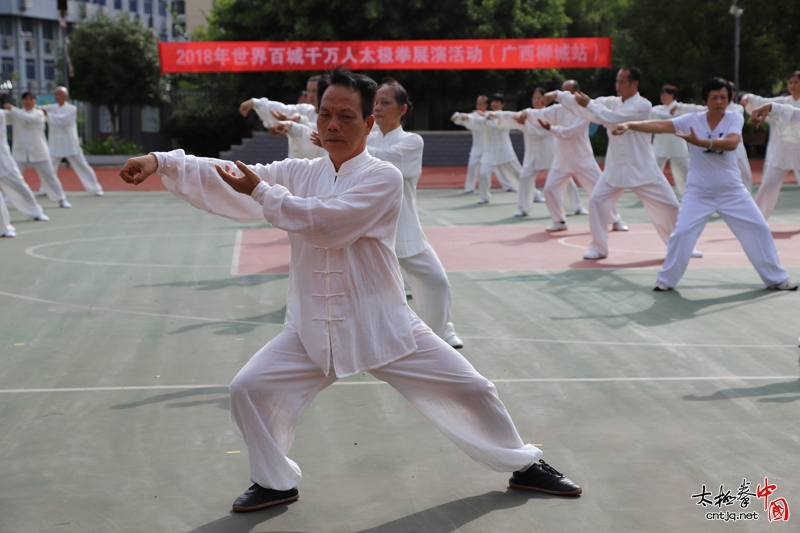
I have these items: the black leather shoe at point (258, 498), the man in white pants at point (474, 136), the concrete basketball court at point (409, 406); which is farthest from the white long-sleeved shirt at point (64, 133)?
the black leather shoe at point (258, 498)

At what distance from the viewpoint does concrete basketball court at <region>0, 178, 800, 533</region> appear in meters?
3.96

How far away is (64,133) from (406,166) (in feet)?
50.4

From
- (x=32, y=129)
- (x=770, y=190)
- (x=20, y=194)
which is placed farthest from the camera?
(x=32, y=129)

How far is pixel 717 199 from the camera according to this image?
905 cm

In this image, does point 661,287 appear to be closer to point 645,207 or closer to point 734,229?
point 734,229

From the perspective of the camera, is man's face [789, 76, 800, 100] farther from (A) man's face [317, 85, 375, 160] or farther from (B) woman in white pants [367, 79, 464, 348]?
(A) man's face [317, 85, 375, 160]

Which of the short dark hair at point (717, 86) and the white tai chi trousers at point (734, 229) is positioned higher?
the short dark hair at point (717, 86)

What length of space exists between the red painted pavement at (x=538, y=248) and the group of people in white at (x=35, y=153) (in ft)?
12.8

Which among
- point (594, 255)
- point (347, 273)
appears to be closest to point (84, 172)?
point (594, 255)

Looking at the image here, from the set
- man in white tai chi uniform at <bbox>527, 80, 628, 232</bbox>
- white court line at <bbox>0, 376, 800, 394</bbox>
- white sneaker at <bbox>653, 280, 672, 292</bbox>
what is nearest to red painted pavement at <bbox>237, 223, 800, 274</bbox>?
man in white tai chi uniform at <bbox>527, 80, 628, 232</bbox>

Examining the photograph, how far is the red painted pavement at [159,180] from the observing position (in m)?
23.9

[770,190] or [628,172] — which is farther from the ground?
[628,172]

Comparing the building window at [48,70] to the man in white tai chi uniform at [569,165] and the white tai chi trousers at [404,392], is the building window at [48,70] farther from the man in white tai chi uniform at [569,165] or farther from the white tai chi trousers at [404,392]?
the white tai chi trousers at [404,392]

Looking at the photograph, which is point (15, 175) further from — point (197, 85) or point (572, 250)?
point (197, 85)
